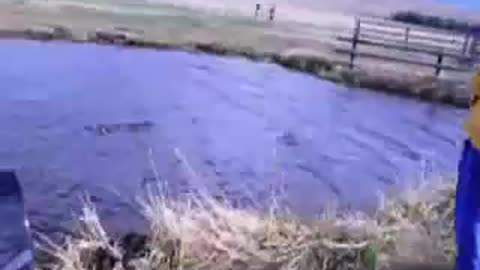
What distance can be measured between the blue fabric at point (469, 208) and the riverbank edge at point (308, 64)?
1557 centimetres

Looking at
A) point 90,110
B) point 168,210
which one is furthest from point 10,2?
point 168,210

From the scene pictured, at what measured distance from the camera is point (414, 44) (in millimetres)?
25109

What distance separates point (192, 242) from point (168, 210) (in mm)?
425

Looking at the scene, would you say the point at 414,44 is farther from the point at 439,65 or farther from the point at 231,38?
the point at 231,38

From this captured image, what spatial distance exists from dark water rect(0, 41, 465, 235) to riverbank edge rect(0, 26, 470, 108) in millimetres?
778

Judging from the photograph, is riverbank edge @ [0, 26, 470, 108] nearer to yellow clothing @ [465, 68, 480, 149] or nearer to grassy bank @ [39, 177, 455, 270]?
grassy bank @ [39, 177, 455, 270]

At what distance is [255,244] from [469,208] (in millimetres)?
2750

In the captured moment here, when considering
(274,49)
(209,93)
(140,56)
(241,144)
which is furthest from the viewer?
(274,49)

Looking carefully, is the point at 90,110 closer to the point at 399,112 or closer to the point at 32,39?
the point at 399,112

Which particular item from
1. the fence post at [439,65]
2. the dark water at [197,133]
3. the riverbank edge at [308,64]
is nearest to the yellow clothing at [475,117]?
the dark water at [197,133]

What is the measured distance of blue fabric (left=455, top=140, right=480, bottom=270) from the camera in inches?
125

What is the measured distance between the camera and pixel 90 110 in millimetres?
14297

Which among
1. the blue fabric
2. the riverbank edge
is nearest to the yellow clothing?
the blue fabric

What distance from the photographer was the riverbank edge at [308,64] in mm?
20547
